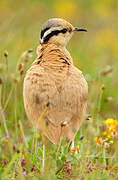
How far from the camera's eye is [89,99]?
4.68 meters

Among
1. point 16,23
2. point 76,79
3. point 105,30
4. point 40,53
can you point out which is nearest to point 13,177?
point 76,79

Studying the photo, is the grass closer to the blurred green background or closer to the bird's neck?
the blurred green background

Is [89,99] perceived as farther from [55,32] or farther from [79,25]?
[79,25]

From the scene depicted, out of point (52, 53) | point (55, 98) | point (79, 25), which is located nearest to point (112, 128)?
point (55, 98)

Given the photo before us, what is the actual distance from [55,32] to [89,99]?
92cm

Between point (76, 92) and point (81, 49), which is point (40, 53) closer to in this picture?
point (76, 92)

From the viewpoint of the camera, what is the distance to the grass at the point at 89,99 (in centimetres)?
334

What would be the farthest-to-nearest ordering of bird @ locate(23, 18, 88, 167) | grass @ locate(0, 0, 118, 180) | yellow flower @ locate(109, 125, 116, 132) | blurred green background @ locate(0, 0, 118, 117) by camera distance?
blurred green background @ locate(0, 0, 118, 117) < yellow flower @ locate(109, 125, 116, 132) < bird @ locate(23, 18, 88, 167) < grass @ locate(0, 0, 118, 180)

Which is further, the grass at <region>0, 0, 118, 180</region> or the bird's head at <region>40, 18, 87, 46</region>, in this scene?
the bird's head at <region>40, 18, 87, 46</region>

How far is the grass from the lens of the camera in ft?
10.9

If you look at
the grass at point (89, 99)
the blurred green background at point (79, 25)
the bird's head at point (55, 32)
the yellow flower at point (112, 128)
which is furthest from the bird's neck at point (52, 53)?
the blurred green background at point (79, 25)

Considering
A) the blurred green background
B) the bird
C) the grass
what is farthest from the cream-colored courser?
the blurred green background

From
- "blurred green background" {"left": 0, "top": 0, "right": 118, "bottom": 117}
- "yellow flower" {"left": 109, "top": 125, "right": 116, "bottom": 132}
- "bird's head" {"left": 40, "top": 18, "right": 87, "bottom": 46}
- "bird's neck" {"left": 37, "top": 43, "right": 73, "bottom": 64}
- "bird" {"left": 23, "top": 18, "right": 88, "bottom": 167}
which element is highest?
"blurred green background" {"left": 0, "top": 0, "right": 118, "bottom": 117}

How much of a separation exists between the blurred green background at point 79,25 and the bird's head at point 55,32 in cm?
204
